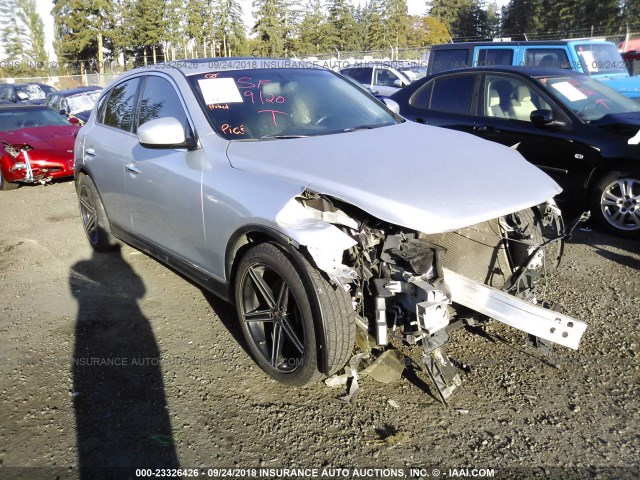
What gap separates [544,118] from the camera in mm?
5488

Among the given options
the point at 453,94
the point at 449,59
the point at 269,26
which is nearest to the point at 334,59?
the point at 449,59

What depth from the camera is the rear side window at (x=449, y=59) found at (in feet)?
34.7

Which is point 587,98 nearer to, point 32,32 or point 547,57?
point 547,57

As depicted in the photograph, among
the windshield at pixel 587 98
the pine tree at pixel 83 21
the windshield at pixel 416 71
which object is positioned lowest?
the windshield at pixel 587 98

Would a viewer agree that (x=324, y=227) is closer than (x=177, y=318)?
Yes

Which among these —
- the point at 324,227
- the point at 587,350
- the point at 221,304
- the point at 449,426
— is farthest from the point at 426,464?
the point at 221,304

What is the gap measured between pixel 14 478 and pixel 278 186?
6.20 feet

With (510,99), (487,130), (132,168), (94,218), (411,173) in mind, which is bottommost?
(94,218)

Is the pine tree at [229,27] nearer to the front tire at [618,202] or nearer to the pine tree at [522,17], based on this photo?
the pine tree at [522,17]

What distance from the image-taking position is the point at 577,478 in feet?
7.55

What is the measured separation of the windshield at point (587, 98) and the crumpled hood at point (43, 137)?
778 centimetres

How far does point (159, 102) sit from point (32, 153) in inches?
237

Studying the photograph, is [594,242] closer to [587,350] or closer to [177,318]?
[587,350]

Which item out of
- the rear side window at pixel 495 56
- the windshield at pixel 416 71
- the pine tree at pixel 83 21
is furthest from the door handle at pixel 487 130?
the pine tree at pixel 83 21
